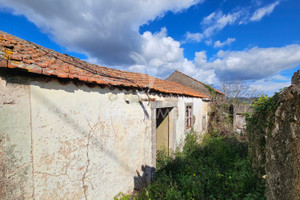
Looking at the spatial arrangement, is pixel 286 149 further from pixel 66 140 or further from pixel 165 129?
pixel 165 129

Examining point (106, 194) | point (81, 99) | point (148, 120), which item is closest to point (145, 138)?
point (148, 120)

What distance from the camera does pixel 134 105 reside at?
375cm

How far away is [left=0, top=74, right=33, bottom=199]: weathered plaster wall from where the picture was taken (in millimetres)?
1743

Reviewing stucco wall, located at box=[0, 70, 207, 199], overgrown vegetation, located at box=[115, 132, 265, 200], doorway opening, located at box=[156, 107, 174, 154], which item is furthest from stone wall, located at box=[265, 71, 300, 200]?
doorway opening, located at box=[156, 107, 174, 154]

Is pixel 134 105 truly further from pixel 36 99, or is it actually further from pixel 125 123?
pixel 36 99

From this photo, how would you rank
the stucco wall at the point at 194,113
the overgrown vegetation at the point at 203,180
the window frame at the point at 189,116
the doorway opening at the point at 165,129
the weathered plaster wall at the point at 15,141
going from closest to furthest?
the weathered plaster wall at the point at 15,141
the overgrown vegetation at the point at 203,180
the doorway opening at the point at 165,129
the stucco wall at the point at 194,113
the window frame at the point at 189,116

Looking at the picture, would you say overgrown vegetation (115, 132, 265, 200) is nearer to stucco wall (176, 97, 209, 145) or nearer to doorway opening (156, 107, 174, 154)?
doorway opening (156, 107, 174, 154)

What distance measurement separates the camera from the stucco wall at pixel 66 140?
1.83 metres

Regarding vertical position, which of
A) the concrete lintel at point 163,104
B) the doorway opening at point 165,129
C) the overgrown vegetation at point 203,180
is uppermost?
the concrete lintel at point 163,104

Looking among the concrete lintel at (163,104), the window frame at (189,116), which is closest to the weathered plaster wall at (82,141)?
the concrete lintel at (163,104)

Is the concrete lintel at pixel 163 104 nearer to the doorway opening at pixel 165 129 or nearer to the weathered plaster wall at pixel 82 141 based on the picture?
the doorway opening at pixel 165 129

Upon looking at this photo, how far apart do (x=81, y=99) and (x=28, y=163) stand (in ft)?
3.97

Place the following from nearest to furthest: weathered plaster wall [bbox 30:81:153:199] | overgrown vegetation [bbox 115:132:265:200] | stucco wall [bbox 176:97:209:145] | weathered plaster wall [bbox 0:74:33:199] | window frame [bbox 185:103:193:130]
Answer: weathered plaster wall [bbox 0:74:33:199]
weathered plaster wall [bbox 30:81:153:199]
overgrown vegetation [bbox 115:132:265:200]
stucco wall [bbox 176:97:209:145]
window frame [bbox 185:103:193:130]

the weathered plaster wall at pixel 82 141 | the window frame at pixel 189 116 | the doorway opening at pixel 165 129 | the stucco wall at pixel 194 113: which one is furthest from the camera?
the window frame at pixel 189 116
